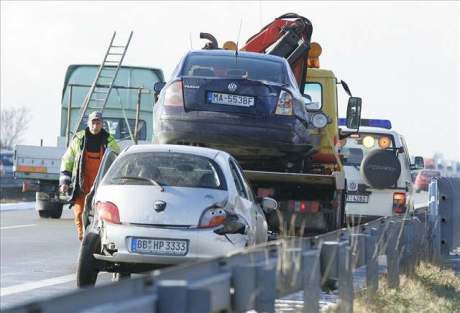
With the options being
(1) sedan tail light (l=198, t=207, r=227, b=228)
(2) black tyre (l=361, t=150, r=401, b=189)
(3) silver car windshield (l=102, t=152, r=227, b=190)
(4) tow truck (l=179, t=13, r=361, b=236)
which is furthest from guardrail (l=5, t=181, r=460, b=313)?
(2) black tyre (l=361, t=150, r=401, b=189)

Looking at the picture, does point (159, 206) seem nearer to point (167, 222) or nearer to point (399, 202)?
point (167, 222)

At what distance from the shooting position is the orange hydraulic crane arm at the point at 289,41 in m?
17.6

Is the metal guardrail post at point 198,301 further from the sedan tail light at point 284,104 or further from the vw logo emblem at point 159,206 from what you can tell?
the sedan tail light at point 284,104

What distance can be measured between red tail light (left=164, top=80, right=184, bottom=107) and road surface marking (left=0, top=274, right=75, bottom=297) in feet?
7.49

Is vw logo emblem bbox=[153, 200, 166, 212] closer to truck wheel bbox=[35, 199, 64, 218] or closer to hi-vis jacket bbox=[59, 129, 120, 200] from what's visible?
hi-vis jacket bbox=[59, 129, 120, 200]

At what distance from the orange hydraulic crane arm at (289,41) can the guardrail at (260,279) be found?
17.7 ft

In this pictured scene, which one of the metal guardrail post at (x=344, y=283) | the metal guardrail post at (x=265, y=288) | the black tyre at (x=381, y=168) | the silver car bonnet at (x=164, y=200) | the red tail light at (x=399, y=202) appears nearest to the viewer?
the metal guardrail post at (x=265, y=288)

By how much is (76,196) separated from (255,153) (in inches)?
89.3

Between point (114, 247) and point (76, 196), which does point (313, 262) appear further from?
point (76, 196)

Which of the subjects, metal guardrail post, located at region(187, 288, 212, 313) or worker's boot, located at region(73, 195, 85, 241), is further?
worker's boot, located at region(73, 195, 85, 241)

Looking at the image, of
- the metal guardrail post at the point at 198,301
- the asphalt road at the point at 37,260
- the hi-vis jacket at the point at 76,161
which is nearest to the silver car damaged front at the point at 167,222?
the asphalt road at the point at 37,260

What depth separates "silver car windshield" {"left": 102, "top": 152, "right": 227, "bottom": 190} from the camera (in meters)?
11.4

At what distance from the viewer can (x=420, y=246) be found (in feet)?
46.9

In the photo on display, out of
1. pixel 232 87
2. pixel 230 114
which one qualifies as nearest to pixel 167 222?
pixel 230 114
